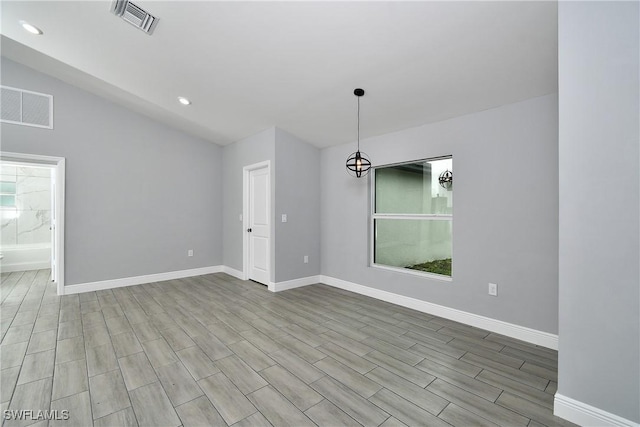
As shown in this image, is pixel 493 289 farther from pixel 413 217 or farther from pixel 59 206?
pixel 59 206

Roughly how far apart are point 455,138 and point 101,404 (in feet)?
13.1

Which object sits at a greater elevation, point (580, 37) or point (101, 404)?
point (580, 37)

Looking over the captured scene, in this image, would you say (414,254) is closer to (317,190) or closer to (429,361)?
(429,361)

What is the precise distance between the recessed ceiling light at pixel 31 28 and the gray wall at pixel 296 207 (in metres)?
2.92

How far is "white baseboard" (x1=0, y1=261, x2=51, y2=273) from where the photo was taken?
563cm

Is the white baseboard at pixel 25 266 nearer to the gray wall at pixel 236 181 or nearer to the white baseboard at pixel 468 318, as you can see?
the gray wall at pixel 236 181

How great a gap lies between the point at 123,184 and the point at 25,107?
154 cm

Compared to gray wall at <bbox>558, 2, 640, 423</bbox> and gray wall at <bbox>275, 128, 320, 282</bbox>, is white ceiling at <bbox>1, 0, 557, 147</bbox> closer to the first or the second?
gray wall at <bbox>558, 2, 640, 423</bbox>

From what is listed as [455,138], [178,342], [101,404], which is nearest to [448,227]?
[455,138]

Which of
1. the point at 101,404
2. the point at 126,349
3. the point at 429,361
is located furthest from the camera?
the point at 126,349

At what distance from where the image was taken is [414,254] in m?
3.79

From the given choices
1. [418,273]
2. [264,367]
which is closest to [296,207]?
[418,273]

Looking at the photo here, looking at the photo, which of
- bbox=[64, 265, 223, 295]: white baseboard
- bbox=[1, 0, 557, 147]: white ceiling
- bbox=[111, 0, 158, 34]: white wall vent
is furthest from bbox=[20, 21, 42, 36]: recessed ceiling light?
bbox=[64, 265, 223, 295]: white baseboard

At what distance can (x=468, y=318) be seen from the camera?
3.15 meters
